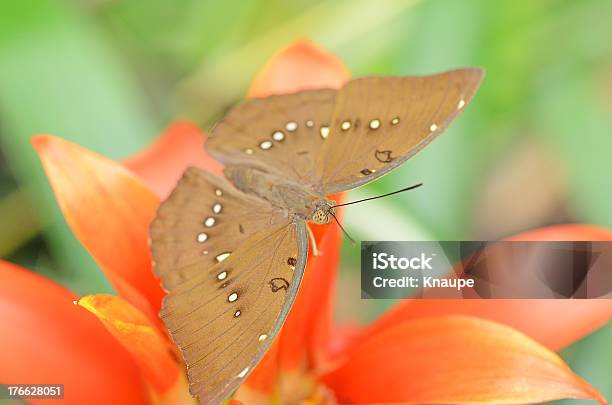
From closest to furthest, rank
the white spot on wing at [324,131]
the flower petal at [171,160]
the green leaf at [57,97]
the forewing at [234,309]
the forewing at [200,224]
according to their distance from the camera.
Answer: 1. the forewing at [234,309]
2. the forewing at [200,224]
3. the white spot on wing at [324,131]
4. the flower petal at [171,160]
5. the green leaf at [57,97]

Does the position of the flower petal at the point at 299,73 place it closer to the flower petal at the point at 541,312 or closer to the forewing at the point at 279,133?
the forewing at the point at 279,133

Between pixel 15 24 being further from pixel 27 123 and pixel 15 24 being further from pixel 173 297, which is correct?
pixel 173 297

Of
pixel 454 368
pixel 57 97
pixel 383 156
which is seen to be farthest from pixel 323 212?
pixel 57 97

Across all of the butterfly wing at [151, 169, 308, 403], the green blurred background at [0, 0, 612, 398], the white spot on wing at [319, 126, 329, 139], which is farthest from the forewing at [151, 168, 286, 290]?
the green blurred background at [0, 0, 612, 398]

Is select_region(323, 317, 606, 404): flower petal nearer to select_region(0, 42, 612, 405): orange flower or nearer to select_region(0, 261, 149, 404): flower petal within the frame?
select_region(0, 42, 612, 405): orange flower

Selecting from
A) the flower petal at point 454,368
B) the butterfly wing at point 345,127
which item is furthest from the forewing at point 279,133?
the flower petal at point 454,368

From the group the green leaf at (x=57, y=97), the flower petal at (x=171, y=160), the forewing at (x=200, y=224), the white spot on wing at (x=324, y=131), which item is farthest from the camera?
the green leaf at (x=57, y=97)

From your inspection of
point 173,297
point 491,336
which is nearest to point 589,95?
point 491,336

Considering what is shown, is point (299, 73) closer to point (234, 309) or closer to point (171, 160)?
point (171, 160)
